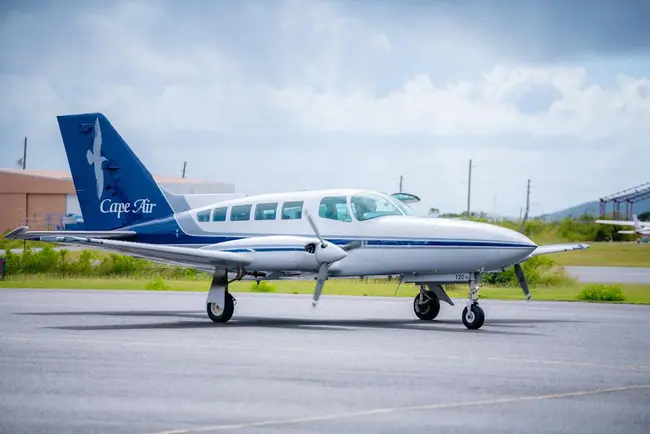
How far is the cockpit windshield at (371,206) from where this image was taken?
922 inches

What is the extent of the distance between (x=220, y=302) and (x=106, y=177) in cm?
587

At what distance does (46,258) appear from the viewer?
48.2m

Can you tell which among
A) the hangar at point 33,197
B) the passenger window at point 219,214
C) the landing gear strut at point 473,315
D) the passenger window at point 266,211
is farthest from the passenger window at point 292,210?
the hangar at point 33,197

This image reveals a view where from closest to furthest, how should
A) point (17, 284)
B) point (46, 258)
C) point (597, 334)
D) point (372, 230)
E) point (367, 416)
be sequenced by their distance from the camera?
1. point (367, 416)
2. point (597, 334)
3. point (372, 230)
4. point (17, 284)
5. point (46, 258)

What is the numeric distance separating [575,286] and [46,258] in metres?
22.6

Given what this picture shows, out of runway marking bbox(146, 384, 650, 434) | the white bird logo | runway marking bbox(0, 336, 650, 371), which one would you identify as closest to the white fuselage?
the white bird logo

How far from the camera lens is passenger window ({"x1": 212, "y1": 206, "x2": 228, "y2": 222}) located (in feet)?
82.9

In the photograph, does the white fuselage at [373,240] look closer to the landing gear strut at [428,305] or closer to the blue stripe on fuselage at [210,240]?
the blue stripe on fuselage at [210,240]

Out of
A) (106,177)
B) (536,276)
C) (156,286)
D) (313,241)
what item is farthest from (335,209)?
(536,276)

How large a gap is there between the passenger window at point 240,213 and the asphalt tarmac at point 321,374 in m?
2.31

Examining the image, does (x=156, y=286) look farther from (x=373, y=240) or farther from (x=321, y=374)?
(x=321, y=374)

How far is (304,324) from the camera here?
75.5 ft

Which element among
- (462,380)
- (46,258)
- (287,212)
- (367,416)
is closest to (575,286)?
(287,212)

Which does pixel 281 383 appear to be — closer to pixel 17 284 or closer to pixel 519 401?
pixel 519 401
